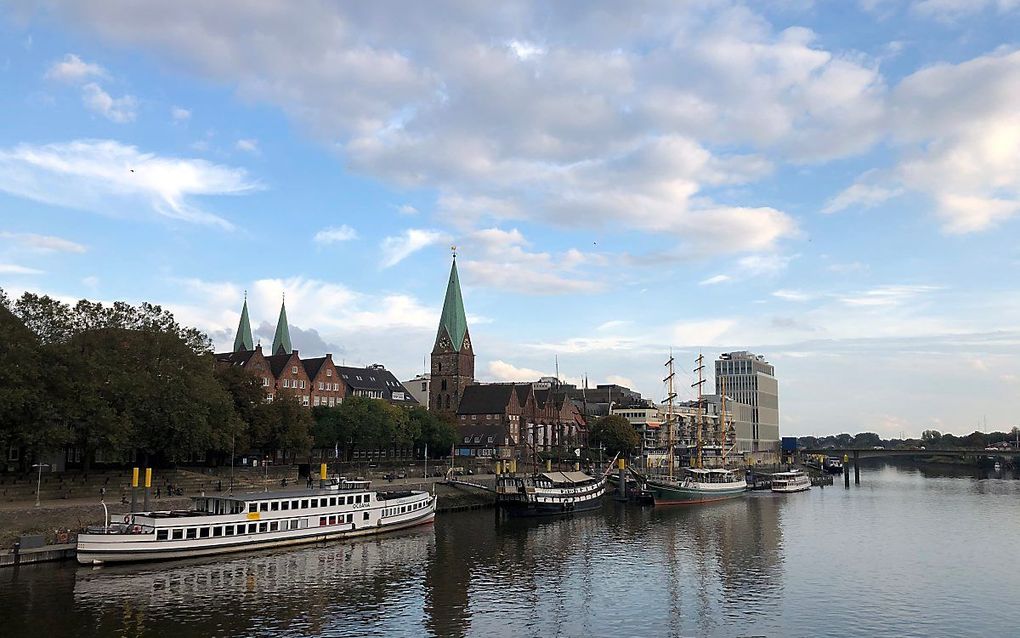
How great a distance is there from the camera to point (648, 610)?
52.5 metres

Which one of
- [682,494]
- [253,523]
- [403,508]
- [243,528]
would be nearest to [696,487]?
[682,494]

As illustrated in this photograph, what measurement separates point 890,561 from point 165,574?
194 ft

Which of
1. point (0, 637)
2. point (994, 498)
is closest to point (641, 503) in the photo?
point (994, 498)

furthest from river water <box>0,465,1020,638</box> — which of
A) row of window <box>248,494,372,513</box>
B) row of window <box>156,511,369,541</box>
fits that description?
row of window <box>248,494,372,513</box>

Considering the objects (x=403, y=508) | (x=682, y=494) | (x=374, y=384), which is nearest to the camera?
(x=403, y=508)

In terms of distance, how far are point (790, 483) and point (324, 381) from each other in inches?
3835

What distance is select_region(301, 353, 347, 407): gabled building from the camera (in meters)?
163

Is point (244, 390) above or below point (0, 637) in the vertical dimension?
above

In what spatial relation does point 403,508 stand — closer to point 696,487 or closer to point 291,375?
point 696,487

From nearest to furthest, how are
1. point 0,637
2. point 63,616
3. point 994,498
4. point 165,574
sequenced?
point 0,637, point 63,616, point 165,574, point 994,498

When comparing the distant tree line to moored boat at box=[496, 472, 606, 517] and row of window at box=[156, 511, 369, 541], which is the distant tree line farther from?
moored boat at box=[496, 472, 606, 517]

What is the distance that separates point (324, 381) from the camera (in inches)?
6496

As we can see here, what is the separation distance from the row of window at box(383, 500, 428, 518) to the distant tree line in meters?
21.2

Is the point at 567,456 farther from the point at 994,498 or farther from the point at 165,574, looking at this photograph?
the point at 165,574
